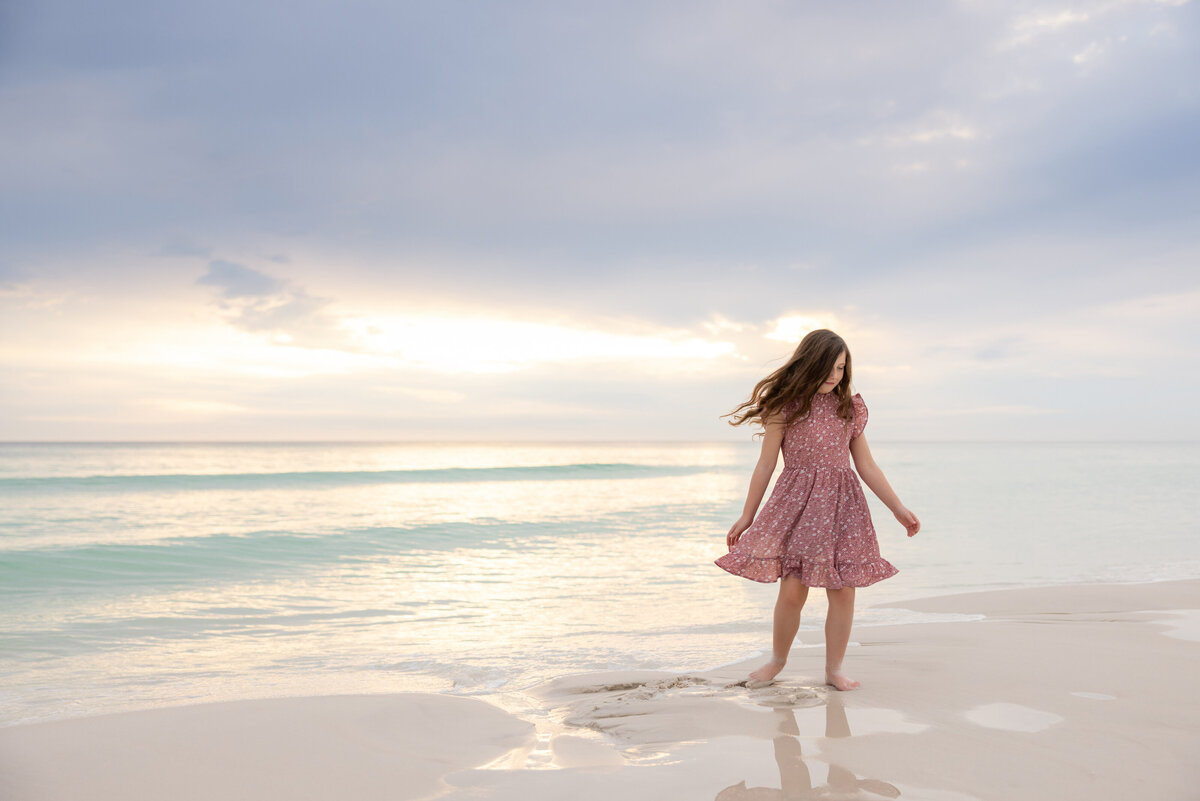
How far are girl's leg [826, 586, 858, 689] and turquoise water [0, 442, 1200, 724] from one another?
1.18 meters

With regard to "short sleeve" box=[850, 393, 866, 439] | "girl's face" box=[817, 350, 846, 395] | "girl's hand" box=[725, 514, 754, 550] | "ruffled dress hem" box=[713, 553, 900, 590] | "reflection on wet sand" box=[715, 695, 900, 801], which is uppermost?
"girl's face" box=[817, 350, 846, 395]

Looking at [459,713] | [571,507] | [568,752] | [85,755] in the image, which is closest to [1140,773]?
[568,752]

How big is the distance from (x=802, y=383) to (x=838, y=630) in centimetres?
128

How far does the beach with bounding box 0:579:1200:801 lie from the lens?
2.77 metres

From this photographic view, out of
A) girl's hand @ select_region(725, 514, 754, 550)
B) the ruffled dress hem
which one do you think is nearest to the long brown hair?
girl's hand @ select_region(725, 514, 754, 550)

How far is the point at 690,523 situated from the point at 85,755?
1255 centimetres

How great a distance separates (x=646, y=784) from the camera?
2754 millimetres

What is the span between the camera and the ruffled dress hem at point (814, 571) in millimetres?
3877

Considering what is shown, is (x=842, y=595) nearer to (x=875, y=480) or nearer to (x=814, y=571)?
(x=814, y=571)

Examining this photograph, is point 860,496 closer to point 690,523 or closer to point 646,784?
point 646,784

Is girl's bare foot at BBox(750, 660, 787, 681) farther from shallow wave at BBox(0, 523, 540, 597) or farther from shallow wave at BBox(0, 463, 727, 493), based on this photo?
shallow wave at BBox(0, 463, 727, 493)

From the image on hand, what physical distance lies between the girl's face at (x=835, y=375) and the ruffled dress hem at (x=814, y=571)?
0.89 m

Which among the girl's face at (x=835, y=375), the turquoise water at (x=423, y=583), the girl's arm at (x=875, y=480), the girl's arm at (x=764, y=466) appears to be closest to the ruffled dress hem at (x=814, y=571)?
the girl's arm at (x=764, y=466)

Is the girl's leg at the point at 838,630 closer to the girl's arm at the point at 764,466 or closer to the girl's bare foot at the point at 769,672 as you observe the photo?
the girl's bare foot at the point at 769,672
